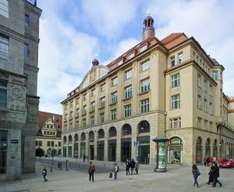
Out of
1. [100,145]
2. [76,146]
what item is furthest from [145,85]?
[76,146]

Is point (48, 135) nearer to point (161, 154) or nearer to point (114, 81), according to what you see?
point (114, 81)

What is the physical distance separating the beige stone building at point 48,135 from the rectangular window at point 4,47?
73.7 meters

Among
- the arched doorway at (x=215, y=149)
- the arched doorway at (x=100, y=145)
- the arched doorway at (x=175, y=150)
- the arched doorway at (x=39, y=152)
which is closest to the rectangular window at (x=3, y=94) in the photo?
the arched doorway at (x=175, y=150)

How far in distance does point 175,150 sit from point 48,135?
61250 millimetres

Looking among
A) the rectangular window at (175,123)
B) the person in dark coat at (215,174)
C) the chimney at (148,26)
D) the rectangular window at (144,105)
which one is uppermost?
the chimney at (148,26)

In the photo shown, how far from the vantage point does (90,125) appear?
72.8 m

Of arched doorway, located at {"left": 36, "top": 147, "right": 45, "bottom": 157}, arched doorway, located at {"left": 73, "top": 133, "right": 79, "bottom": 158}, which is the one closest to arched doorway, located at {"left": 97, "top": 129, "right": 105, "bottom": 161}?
arched doorway, located at {"left": 73, "top": 133, "right": 79, "bottom": 158}

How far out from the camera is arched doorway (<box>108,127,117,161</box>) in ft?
198

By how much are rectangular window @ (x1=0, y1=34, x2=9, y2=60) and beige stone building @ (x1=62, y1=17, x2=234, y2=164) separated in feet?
93.8

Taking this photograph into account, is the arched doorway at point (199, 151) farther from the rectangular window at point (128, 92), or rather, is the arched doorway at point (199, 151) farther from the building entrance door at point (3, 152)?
the building entrance door at point (3, 152)

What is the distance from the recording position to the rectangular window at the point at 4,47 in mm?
25109

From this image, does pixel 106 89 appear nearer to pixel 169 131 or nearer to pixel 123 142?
pixel 123 142

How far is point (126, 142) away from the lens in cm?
5594

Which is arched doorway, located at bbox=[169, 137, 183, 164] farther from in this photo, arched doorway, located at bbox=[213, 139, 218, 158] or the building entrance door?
the building entrance door
